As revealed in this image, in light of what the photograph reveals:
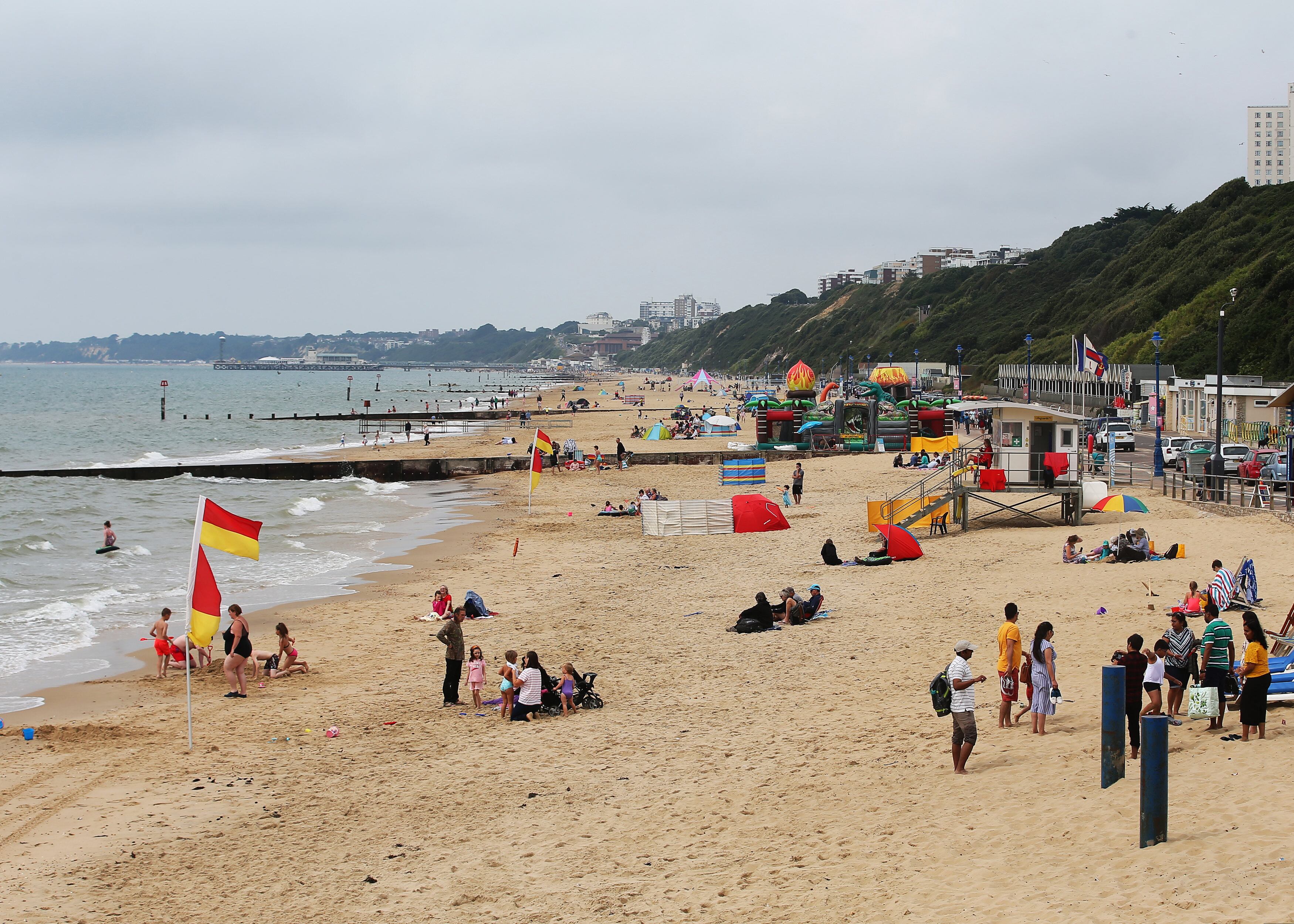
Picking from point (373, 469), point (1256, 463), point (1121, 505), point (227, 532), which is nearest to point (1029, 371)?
point (373, 469)

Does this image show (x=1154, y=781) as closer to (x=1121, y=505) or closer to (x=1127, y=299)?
(x=1121, y=505)

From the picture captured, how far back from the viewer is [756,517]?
1041 inches

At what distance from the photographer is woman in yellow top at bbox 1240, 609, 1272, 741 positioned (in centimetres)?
848

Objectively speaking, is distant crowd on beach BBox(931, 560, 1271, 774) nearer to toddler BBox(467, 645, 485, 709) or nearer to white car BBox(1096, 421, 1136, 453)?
toddler BBox(467, 645, 485, 709)


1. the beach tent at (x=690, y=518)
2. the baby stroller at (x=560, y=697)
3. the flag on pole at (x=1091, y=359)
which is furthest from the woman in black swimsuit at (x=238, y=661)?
the flag on pole at (x=1091, y=359)

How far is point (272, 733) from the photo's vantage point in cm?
1252

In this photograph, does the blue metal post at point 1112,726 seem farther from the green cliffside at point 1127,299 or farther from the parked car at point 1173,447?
the green cliffside at point 1127,299

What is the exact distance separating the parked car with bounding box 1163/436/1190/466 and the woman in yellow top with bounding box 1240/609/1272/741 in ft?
84.0

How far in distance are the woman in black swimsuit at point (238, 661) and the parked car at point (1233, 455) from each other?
82.2ft

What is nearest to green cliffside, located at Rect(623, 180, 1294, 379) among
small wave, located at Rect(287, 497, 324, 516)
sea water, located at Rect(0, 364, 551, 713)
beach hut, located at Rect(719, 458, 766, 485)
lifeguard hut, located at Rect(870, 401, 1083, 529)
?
beach hut, located at Rect(719, 458, 766, 485)

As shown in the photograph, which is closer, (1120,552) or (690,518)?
(1120,552)

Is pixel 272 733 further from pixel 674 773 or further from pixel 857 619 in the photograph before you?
pixel 857 619

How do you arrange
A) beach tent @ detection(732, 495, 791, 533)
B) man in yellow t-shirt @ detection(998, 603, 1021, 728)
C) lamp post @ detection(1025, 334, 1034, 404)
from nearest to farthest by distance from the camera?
man in yellow t-shirt @ detection(998, 603, 1021, 728) < beach tent @ detection(732, 495, 791, 533) < lamp post @ detection(1025, 334, 1034, 404)

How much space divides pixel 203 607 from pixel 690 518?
15.9 m
